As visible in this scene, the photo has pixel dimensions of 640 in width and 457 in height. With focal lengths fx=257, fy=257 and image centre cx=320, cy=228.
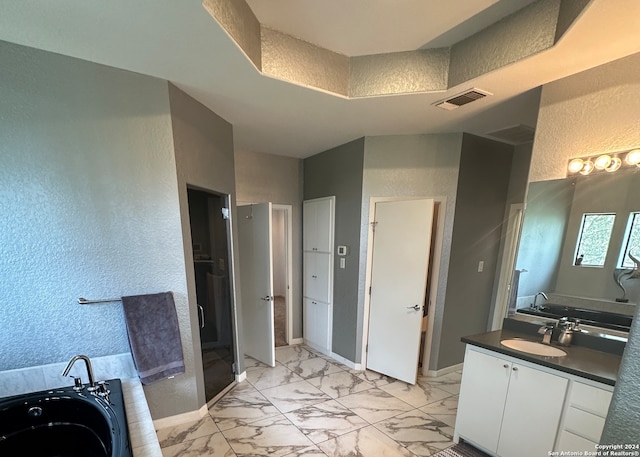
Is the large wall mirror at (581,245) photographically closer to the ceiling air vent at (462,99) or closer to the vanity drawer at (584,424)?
the vanity drawer at (584,424)

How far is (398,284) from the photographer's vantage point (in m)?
2.69

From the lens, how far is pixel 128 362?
173 centimetres

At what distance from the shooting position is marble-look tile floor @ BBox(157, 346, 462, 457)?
1.84 metres

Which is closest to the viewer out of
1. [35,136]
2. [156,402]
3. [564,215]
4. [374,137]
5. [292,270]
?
[35,136]

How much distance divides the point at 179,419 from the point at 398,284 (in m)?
2.21

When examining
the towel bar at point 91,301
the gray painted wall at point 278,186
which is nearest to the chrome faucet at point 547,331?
the gray painted wall at point 278,186

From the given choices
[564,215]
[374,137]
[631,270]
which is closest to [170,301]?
[374,137]

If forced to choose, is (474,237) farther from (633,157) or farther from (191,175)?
(191,175)

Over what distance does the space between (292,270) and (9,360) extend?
2.56 meters

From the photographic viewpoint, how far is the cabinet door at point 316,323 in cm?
328

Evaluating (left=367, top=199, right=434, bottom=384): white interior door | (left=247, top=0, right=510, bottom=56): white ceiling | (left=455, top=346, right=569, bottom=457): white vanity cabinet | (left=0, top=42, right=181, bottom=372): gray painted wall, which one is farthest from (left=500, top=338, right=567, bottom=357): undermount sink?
(left=0, top=42, right=181, bottom=372): gray painted wall

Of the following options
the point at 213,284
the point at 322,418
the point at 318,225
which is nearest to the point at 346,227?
the point at 318,225

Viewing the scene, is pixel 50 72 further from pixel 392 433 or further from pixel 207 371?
pixel 392 433

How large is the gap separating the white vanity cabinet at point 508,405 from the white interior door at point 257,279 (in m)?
1.92
